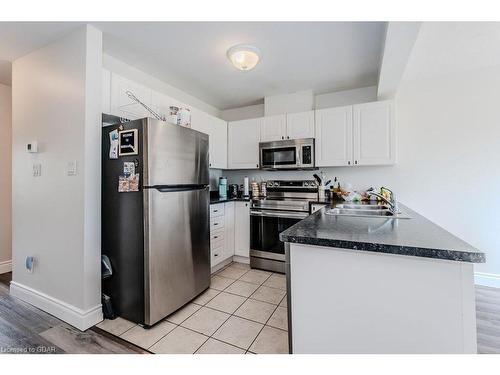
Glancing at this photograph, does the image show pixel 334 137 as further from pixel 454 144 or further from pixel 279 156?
pixel 454 144

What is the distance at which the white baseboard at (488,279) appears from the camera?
235 centimetres

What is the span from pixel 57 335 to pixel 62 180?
45.9 inches

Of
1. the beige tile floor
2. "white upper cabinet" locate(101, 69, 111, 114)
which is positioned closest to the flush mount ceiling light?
"white upper cabinet" locate(101, 69, 111, 114)

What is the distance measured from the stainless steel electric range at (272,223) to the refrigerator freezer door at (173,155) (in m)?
0.99

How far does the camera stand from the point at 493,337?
158 cm

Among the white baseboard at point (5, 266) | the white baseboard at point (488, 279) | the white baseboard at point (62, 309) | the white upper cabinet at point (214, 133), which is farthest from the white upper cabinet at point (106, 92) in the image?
the white baseboard at point (488, 279)

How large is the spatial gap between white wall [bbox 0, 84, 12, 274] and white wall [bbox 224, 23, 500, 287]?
469 cm

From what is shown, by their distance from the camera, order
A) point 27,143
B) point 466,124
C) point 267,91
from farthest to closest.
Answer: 1. point 267,91
2. point 466,124
3. point 27,143

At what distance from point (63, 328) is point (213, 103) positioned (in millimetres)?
3198

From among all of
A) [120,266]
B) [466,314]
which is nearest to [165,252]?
[120,266]

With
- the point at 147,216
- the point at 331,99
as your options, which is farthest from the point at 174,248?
the point at 331,99
